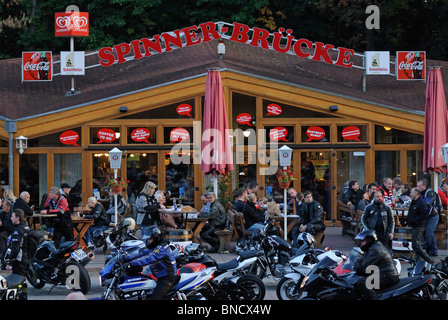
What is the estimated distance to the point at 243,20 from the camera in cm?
3744

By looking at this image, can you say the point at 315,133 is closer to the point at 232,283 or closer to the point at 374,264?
the point at 232,283

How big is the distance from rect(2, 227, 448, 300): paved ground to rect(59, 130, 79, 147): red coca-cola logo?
5.22 m

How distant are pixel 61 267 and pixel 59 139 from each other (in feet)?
32.8

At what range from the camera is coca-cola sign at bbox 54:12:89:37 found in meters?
26.3

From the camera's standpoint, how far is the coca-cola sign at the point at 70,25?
86.4 feet

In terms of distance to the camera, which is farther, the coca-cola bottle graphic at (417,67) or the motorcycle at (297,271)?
the coca-cola bottle graphic at (417,67)

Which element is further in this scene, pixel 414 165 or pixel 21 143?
pixel 414 165

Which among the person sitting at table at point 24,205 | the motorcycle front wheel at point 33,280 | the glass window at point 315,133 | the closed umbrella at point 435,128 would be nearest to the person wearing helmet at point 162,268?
the motorcycle front wheel at point 33,280

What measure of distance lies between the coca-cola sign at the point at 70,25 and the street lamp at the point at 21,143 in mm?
4608

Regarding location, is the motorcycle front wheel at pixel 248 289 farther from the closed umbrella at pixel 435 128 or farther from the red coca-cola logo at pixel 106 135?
the red coca-cola logo at pixel 106 135

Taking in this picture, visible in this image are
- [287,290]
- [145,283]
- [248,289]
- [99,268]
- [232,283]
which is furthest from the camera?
[99,268]

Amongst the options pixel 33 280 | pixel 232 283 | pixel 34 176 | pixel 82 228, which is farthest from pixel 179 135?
pixel 232 283

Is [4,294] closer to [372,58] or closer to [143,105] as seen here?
[143,105]

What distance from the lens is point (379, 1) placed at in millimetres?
38031
